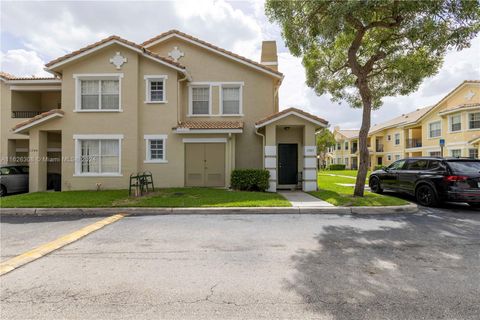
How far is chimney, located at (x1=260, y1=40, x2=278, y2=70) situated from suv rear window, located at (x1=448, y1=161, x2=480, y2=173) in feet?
36.3

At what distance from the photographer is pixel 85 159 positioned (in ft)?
40.2

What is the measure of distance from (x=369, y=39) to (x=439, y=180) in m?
6.97

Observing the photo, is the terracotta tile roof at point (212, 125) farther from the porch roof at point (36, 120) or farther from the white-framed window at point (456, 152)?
the white-framed window at point (456, 152)

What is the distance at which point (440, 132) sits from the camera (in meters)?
25.3

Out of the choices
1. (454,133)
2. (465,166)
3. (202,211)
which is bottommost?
(202,211)

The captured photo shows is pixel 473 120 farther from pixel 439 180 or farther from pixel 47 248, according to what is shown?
pixel 47 248

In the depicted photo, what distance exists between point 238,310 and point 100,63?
13383 mm

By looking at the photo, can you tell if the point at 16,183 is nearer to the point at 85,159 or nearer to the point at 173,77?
the point at 85,159

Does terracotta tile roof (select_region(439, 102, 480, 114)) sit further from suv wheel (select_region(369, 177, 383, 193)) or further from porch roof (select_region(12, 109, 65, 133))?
porch roof (select_region(12, 109, 65, 133))

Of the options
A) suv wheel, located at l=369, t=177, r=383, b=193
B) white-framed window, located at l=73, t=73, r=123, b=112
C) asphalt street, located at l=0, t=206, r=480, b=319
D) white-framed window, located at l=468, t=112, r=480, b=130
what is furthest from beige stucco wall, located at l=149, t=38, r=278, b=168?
white-framed window, located at l=468, t=112, r=480, b=130

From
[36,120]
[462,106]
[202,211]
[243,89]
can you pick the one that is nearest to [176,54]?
[243,89]

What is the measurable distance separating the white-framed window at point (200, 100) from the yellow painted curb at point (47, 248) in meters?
8.24

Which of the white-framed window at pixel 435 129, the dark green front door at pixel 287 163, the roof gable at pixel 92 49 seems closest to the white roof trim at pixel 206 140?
the dark green front door at pixel 287 163

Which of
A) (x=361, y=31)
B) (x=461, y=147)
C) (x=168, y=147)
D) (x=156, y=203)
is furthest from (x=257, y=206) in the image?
(x=461, y=147)
